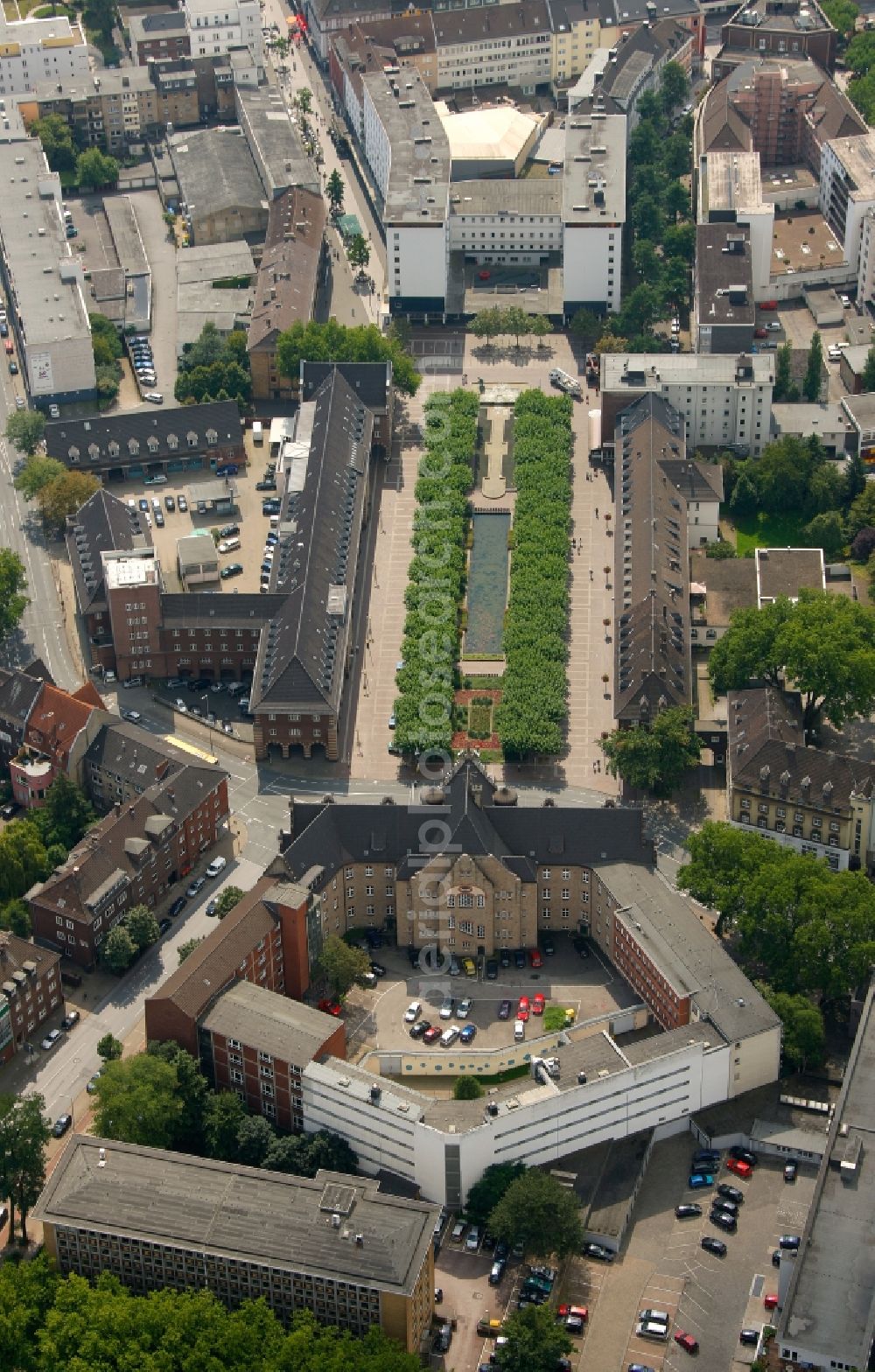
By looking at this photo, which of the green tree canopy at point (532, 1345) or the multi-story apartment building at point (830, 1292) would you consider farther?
the green tree canopy at point (532, 1345)

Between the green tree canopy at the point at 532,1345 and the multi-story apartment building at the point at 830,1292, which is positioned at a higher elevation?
the multi-story apartment building at the point at 830,1292

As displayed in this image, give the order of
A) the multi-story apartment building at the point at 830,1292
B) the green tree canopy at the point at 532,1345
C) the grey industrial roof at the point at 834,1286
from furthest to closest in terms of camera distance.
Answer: the green tree canopy at the point at 532,1345, the multi-story apartment building at the point at 830,1292, the grey industrial roof at the point at 834,1286

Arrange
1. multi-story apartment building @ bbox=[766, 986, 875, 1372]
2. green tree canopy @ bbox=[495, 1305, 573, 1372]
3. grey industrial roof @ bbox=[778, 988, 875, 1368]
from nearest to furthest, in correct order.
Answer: grey industrial roof @ bbox=[778, 988, 875, 1368], multi-story apartment building @ bbox=[766, 986, 875, 1372], green tree canopy @ bbox=[495, 1305, 573, 1372]

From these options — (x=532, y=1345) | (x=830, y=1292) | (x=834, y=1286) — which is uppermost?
(x=834, y=1286)

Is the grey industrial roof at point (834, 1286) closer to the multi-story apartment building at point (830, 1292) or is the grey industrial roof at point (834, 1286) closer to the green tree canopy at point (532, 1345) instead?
the multi-story apartment building at point (830, 1292)

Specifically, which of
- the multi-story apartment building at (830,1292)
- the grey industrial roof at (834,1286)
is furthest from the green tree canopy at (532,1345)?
the grey industrial roof at (834,1286)

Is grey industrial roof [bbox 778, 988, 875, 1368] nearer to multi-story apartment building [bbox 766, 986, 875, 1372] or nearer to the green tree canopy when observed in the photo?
multi-story apartment building [bbox 766, 986, 875, 1372]

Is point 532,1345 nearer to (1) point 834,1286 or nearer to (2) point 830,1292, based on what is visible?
(2) point 830,1292

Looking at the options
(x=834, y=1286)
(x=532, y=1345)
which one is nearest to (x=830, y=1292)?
(x=834, y=1286)

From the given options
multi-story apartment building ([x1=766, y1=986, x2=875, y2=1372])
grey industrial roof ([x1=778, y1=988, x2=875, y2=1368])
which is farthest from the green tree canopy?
grey industrial roof ([x1=778, y1=988, x2=875, y2=1368])

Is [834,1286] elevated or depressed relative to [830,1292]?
elevated

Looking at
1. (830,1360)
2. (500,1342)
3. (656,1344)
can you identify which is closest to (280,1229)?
(500,1342)
